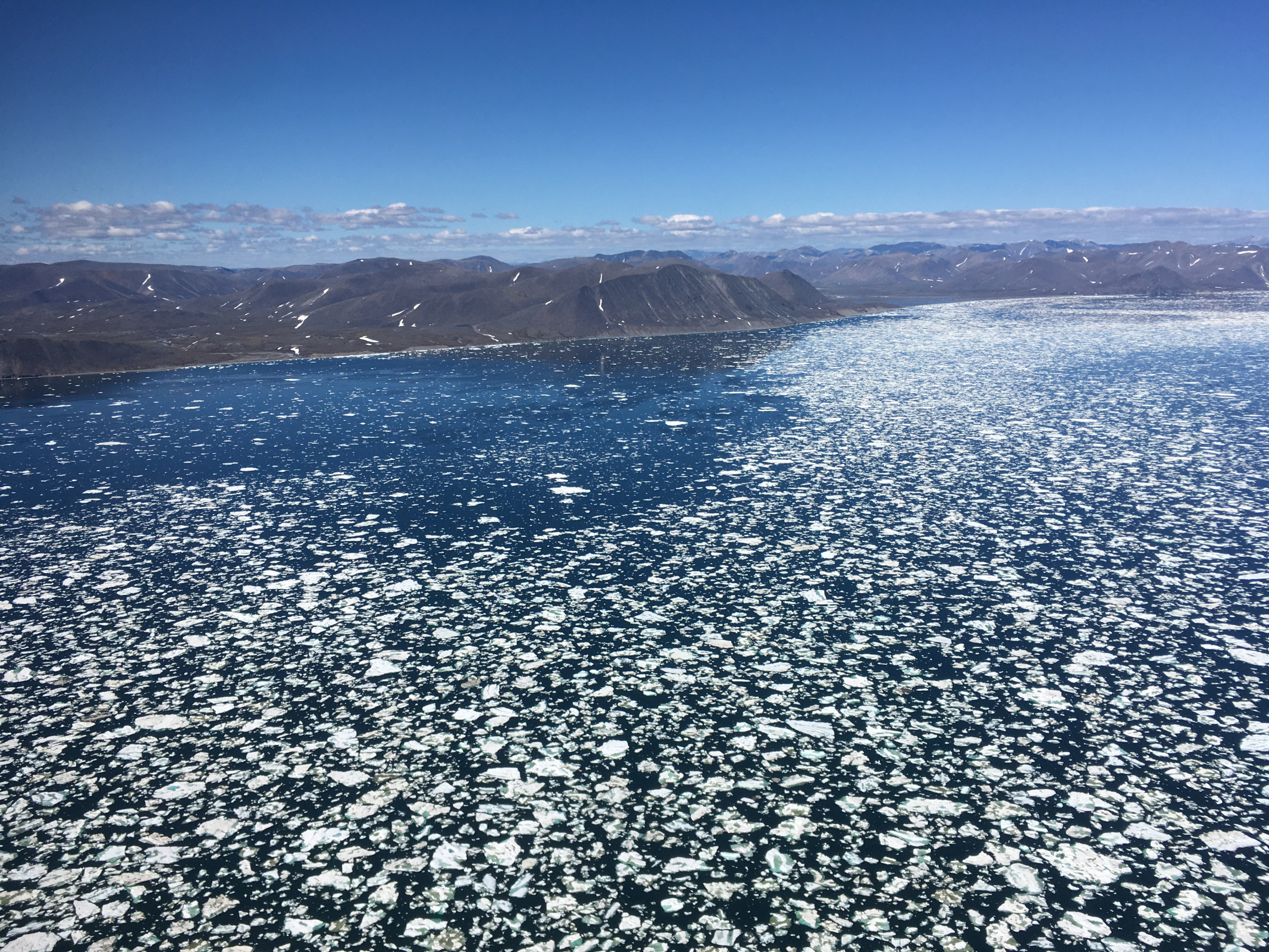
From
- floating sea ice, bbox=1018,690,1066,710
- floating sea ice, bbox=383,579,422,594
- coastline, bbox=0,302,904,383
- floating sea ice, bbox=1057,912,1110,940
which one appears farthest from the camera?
coastline, bbox=0,302,904,383

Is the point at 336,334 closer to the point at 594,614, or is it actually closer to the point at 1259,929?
the point at 594,614

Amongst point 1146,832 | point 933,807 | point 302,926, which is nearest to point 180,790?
point 302,926

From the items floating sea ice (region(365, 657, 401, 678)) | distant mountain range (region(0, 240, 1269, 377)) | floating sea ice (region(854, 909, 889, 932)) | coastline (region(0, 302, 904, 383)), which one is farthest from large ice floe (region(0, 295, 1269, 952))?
distant mountain range (region(0, 240, 1269, 377))

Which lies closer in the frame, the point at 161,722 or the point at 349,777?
the point at 349,777

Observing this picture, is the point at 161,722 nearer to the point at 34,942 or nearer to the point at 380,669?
the point at 380,669

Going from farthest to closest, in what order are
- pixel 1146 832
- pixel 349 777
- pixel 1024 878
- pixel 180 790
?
pixel 349 777 → pixel 180 790 → pixel 1146 832 → pixel 1024 878

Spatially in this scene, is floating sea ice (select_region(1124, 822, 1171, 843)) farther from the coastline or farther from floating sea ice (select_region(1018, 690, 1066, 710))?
the coastline

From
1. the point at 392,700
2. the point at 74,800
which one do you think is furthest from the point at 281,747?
the point at 74,800
